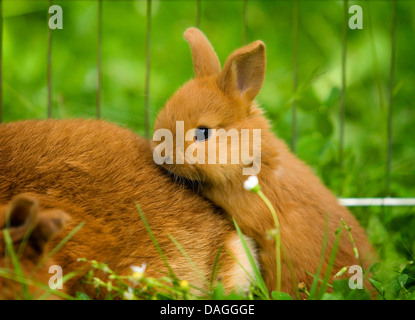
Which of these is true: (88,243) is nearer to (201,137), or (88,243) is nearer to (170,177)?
(170,177)

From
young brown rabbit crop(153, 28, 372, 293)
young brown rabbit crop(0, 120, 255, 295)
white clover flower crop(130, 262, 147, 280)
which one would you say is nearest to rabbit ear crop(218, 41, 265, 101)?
young brown rabbit crop(153, 28, 372, 293)

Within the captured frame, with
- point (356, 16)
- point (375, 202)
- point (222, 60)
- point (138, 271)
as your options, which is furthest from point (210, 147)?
point (222, 60)

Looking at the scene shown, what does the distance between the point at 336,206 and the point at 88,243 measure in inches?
37.6

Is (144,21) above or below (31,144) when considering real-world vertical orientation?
above

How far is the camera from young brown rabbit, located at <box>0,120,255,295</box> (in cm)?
185

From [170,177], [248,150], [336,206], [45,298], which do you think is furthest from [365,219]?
[45,298]

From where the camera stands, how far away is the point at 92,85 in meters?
3.96

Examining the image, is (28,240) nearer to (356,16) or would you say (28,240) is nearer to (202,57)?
(202,57)

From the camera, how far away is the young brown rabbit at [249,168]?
6.98ft

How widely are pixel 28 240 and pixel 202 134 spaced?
77 cm

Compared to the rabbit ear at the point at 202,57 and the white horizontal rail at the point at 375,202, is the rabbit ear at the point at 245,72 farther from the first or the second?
Result: the white horizontal rail at the point at 375,202

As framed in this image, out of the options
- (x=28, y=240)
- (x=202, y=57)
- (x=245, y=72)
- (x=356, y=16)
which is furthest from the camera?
(x=356, y=16)

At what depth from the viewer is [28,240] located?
5.37 ft

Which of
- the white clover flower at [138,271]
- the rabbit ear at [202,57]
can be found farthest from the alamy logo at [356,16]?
the white clover flower at [138,271]
